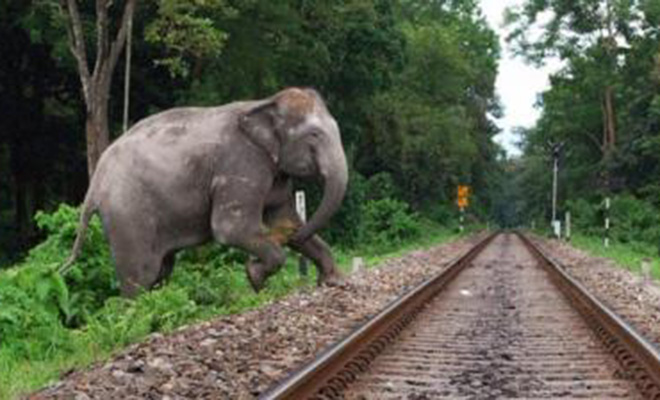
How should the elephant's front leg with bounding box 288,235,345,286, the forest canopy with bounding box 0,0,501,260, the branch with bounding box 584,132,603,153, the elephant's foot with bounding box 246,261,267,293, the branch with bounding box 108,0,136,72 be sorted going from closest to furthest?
the elephant's foot with bounding box 246,261,267,293 → the elephant's front leg with bounding box 288,235,345,286 → the branch with bounding box 108,0,136,72 → the forest canopy with bounding box 0,0,501,260 → the branch with bounding box 584,132,603,153

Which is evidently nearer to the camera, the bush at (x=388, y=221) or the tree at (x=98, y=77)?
the tree at (x=98, y=77)

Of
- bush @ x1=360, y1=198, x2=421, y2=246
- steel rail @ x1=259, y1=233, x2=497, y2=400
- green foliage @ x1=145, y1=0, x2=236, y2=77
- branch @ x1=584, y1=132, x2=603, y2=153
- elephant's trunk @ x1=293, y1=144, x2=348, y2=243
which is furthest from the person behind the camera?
branch @ x1=584, y1=132, x2=603, y2=153

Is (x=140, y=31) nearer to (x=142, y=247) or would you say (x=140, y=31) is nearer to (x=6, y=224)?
(x=6, y=224)

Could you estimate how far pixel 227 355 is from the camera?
8156 millimetres

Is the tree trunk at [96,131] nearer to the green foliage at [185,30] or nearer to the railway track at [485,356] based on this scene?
the green foliage at [185,30]

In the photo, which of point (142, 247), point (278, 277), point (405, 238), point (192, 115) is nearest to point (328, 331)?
point (142, 247)

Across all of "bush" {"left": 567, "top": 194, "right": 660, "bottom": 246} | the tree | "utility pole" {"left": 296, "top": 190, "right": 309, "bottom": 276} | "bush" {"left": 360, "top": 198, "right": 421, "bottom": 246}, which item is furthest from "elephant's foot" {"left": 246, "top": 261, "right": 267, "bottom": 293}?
"bush" {"left": 567, "top": 194, "right": 660, "bottom": 246}

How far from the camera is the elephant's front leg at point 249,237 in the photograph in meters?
11.8

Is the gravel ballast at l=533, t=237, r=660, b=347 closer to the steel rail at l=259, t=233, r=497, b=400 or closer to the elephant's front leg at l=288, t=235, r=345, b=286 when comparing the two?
the steel rail at l=259, t=233, r=497, b=400

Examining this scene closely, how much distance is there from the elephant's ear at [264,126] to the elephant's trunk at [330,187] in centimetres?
55

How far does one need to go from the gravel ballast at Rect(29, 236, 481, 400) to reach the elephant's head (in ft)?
4.15

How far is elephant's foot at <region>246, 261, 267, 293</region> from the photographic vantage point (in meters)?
12.4

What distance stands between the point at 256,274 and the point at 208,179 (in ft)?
4.09

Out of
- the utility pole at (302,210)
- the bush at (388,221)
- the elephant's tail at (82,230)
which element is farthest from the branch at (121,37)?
the bush at (388,221)
